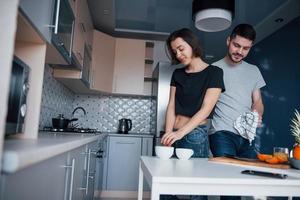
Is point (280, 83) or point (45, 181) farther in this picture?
point (280, 83)

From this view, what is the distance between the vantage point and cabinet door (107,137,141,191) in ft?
11.4

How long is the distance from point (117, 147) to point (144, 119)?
2.57 feet

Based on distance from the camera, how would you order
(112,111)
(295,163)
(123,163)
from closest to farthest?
(295,163), (123,163), (112,111)

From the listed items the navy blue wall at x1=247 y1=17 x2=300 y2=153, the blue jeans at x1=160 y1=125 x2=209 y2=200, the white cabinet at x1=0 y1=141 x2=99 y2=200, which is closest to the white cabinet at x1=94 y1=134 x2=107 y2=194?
the white cabinet at x1=0 y1=141 x2=99 y2=200

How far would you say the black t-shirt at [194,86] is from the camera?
4.87 feet

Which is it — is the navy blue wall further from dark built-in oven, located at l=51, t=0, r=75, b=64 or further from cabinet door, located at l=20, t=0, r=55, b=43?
cabinet door, located at l=20, t=0, r=55, b=43

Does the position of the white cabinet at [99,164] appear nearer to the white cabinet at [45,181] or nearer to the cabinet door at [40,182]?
the white cabinet at [45,181]

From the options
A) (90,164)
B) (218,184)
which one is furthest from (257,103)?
(90,164)

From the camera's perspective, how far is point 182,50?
1517 millimetres

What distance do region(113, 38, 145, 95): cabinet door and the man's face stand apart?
221 centimetres

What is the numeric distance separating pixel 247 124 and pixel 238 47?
1.59 feet

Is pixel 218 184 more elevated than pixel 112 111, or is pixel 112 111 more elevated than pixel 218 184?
pixel 112 111

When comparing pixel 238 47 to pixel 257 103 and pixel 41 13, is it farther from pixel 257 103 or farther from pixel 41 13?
pixel 41 13

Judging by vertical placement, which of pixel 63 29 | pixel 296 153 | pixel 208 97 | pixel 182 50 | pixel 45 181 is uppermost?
pixel 63 29
